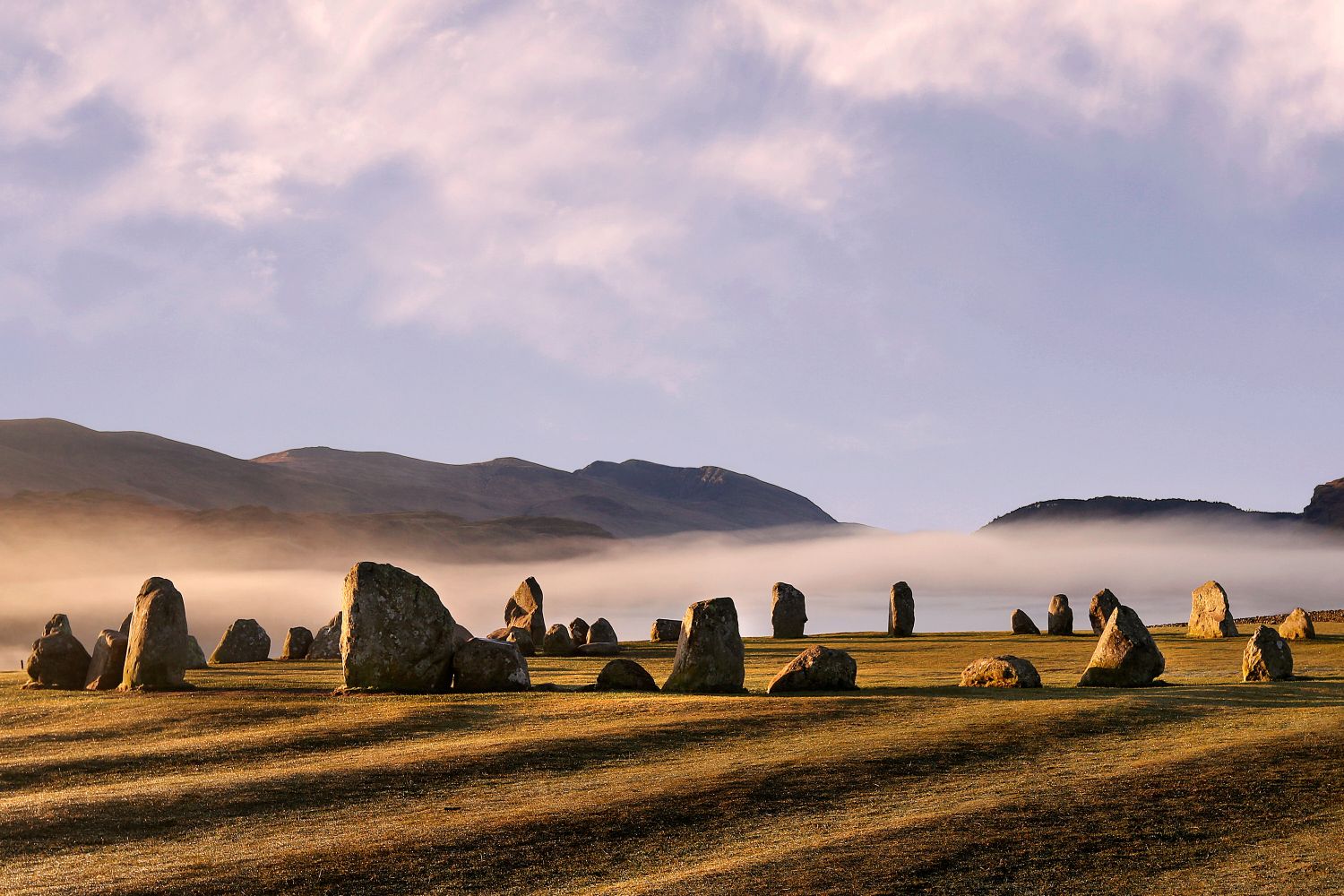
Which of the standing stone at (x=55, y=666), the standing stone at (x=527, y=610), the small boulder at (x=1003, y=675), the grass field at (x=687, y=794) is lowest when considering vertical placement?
the grass field at (x=687, y=794)

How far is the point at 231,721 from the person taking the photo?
25.6 metres

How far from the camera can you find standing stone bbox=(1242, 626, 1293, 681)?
30.2m

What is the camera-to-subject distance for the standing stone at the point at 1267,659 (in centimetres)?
3016

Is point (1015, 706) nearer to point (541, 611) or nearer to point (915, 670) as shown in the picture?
point (915, 670)

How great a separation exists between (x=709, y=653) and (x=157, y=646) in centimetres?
1444

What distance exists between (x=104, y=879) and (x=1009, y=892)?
10.4 m

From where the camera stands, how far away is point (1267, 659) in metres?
30.2

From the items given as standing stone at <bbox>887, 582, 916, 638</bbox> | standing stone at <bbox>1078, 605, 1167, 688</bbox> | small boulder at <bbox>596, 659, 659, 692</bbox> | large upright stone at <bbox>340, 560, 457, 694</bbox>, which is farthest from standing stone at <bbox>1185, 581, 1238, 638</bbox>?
large upright stone at <bbox>340, 560, 457, 694</bbox>

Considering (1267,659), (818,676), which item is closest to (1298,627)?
(1267,659)

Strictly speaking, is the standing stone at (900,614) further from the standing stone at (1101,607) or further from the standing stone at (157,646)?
the standing stone at (157,646)

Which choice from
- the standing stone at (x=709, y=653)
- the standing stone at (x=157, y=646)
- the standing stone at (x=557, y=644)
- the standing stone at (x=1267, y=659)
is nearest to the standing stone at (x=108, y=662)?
the standing stone at (x=157, y=646)

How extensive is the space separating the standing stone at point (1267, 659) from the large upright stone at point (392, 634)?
2047cm

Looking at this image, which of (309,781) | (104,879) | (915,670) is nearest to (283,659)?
(915,670)

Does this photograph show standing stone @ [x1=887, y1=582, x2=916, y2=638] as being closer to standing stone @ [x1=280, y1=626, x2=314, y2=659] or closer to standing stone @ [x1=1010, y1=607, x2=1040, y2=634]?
standing stone @ [x1=1010, y1=607, x2=1040, y2=634]
